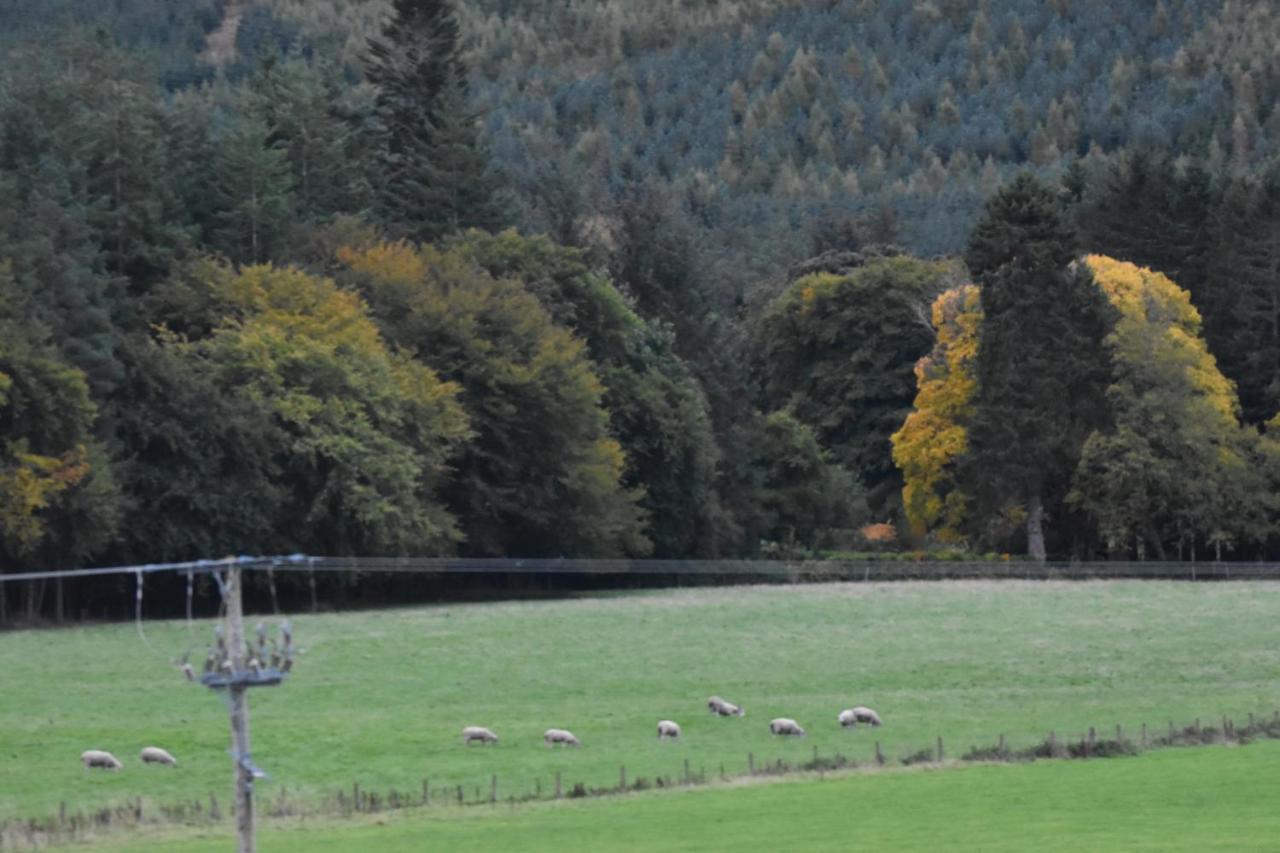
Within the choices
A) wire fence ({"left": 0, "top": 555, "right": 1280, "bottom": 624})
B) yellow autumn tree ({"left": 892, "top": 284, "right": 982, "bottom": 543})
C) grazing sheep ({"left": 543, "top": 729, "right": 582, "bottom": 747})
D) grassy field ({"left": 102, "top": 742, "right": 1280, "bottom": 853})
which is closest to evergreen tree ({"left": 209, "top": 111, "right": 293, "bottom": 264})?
wire fence ({"left": 0, "top": 555, "right": 1280, "bottom": 624})

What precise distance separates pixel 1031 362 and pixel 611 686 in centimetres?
5418

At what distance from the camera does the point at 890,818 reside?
3912 centimetres

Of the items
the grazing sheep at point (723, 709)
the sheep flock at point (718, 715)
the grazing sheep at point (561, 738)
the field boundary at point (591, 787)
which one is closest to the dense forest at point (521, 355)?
the grazing sheep at point (723, 709)

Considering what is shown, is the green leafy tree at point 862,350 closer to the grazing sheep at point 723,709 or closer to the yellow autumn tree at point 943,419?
the yellow autumn tree at point 943,419

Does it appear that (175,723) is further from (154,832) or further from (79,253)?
(79,253)

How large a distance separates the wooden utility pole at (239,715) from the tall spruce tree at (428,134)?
95226mm

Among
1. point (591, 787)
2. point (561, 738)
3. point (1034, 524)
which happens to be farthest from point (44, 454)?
point (1034, 524)

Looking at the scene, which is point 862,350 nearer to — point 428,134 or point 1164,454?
point 1164,454

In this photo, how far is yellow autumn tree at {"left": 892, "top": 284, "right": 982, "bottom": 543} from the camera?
11431 centimetres

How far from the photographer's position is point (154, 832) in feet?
128

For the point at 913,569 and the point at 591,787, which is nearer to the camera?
the point at 591,787

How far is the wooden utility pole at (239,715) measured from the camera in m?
30.0

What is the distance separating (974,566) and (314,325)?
35519mm

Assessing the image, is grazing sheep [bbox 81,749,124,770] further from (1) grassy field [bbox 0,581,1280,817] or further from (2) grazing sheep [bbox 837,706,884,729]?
(2) grazing sheep [bbox 837,706,884,729]
